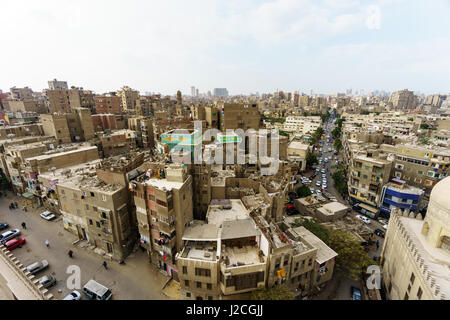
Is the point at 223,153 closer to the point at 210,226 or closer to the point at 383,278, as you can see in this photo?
the point at 210,226

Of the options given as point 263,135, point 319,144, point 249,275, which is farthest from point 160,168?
point 319,144

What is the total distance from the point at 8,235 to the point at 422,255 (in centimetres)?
Result: 4493

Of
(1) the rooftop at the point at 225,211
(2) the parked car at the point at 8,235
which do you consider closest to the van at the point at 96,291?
(1) the rooftop at the point at 225,211

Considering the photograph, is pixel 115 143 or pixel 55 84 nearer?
pixel 115 143

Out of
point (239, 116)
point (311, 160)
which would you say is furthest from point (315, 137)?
point (239, 116)

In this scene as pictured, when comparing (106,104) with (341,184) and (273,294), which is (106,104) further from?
(273,294)

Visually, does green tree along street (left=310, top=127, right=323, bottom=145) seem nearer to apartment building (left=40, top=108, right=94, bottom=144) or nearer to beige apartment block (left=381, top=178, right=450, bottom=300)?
beige apartment block (left=381, top=178, right=450, bottom=300)

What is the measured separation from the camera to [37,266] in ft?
74.7

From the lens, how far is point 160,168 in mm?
22828

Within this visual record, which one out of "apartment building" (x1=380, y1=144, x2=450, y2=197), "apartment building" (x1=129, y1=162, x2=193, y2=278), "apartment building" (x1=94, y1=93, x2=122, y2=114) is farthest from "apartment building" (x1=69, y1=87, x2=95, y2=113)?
"apartment building" (x1=380, y1=144, x2=450, y2=197)

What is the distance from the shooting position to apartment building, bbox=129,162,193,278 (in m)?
20.0

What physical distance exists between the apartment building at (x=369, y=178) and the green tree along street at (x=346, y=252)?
48.8 ft

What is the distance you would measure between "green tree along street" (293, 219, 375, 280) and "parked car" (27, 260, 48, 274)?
31006 millimetres

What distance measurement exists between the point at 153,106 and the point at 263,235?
Result: 283 feet
